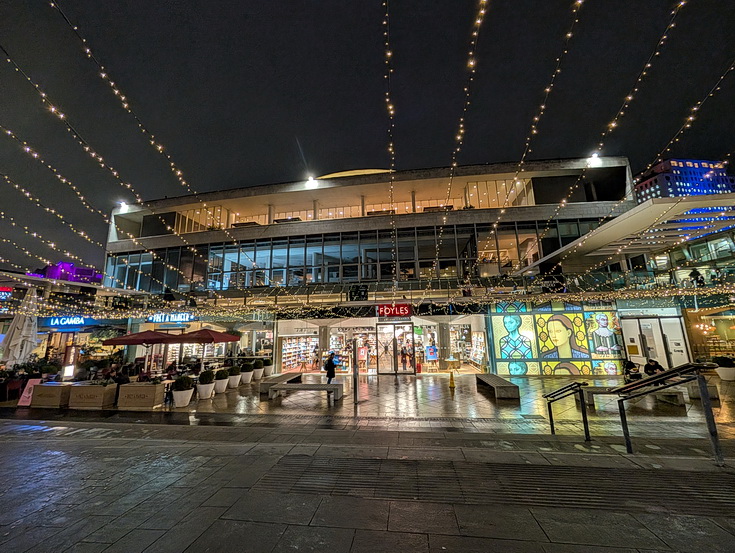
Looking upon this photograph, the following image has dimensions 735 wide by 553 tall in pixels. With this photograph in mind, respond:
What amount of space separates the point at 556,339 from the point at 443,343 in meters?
5.61

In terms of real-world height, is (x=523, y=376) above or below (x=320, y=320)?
below

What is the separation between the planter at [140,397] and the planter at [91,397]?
18.2 inches

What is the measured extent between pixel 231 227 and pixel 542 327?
20.0m

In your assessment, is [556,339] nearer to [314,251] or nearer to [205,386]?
[314,251]

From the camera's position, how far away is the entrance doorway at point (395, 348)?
54.1 ft

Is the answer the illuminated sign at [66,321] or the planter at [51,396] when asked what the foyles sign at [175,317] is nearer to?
the illuminated sign at [66,321]

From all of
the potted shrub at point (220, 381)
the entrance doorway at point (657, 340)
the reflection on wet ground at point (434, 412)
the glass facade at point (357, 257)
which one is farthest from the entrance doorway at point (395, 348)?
the entrance doorway at point (657, 340)

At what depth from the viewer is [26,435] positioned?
691 cm

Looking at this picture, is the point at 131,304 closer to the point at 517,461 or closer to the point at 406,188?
the point at 406,188

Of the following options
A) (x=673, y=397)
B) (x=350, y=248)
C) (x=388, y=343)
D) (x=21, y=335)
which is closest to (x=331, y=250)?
(x=350, y=248)

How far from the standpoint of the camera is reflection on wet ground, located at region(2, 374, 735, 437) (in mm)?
7152

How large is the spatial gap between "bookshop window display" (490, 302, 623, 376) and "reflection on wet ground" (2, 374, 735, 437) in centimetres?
336

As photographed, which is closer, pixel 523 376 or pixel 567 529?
pixel 567 529

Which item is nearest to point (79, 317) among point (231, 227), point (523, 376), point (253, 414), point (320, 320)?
point (231, 227)
